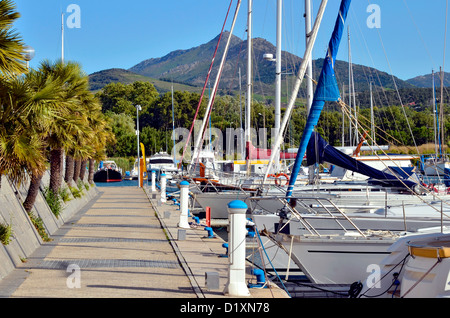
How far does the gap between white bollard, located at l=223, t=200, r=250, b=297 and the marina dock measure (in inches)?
10.8

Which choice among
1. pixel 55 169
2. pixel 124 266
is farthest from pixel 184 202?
pixel 55 169

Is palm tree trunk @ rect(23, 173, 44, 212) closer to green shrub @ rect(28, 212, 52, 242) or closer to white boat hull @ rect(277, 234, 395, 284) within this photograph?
green shrub @ rect(28, 212, 52, 242)

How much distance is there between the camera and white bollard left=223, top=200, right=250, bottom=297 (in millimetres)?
9008

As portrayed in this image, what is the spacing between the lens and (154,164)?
67625 millimetres

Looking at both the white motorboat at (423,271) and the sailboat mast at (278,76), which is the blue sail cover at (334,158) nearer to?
the white motorboat at (423,271)

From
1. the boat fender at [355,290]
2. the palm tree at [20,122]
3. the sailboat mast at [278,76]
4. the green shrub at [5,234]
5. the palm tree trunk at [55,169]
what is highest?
the sailboat mast at [278,76]

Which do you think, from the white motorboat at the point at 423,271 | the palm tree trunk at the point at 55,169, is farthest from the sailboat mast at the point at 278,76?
the white motorboat at the point at 423,271

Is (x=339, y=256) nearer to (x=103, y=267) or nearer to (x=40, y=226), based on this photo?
(x=103, y=267)

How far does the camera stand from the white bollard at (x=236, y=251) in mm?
9008

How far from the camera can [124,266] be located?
11555 millimetres

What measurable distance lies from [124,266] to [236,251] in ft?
11.2

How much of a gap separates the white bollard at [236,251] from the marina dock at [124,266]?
10.8 inches
